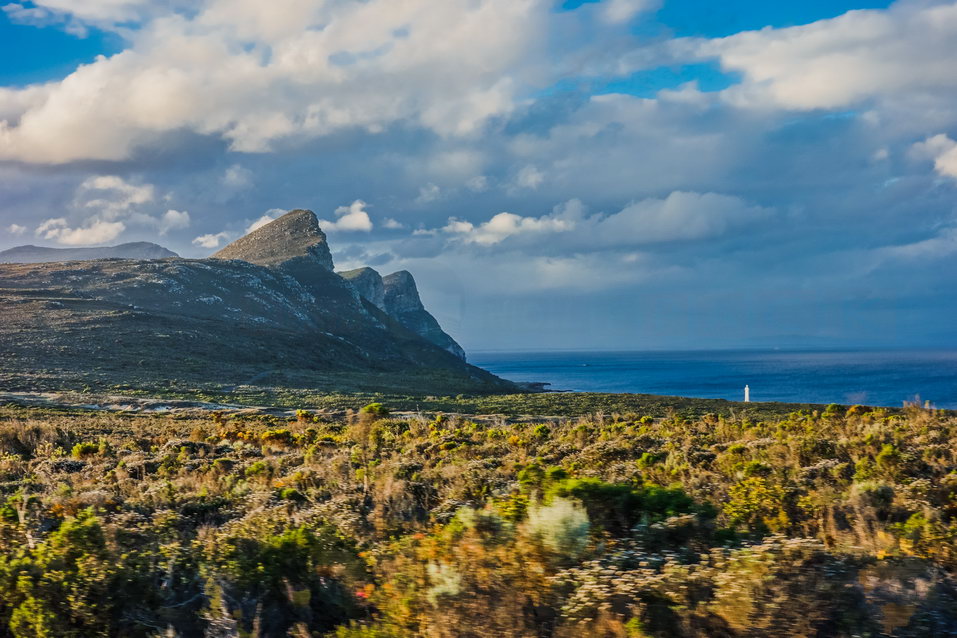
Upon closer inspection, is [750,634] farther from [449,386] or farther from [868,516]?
[449,386]

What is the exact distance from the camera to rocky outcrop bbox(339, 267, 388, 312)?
616 feet

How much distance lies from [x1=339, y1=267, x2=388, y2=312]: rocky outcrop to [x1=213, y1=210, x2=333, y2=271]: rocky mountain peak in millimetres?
17049

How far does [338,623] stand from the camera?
5004 millimetres

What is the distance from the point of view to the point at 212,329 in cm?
8625

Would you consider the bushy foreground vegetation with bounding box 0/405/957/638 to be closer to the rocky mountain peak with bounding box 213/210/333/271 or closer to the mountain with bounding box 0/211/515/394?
the mountain with bounding box 0/211/515/394

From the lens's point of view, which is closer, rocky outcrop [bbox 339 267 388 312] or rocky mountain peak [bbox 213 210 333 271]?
rocky mountain peak [bbox 213 210 333 271]

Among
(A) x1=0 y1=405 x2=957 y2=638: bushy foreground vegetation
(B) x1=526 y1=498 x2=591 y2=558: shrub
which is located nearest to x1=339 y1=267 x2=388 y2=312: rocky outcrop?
(A) x1=0 y1=405 x2=957 y2=638: bushy foreground vegetation

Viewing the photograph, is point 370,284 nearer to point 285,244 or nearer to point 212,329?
point 285,244

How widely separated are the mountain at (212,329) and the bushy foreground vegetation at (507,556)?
145ft

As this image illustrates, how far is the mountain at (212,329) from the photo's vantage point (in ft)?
189

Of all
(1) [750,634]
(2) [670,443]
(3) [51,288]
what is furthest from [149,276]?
(1) [750,634]

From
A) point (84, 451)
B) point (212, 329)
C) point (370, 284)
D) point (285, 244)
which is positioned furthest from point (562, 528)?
point (370, 284)

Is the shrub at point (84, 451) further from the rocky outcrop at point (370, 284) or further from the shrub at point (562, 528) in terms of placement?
the rocky outcrop at point (370, 284)

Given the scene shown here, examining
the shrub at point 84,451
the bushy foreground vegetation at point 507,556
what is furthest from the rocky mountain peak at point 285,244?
the bushy foreground vegetation at point 507,556
